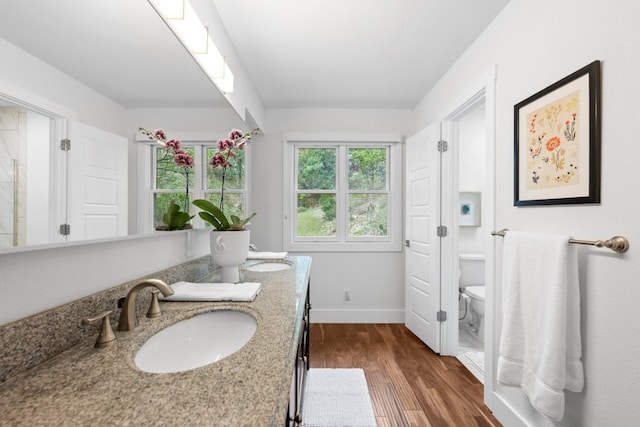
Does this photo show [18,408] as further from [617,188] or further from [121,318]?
[617,188]

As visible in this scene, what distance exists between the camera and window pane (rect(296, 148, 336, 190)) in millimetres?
3164

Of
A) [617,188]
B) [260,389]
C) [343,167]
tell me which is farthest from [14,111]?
[343,167]

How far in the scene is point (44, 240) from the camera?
653 mm

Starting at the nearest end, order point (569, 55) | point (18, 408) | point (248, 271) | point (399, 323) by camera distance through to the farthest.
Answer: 1. point (18, 408)
2. point (569, 55)
3. point (248, 271)
4. point (399, 323)

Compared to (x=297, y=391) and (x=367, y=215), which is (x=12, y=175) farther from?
(x=367, y=215)

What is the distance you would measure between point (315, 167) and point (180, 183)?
6.64ft

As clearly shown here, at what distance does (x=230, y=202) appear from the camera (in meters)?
1.77

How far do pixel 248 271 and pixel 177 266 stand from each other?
1.39 ft

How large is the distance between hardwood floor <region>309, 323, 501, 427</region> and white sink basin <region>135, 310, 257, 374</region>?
4.04 feet

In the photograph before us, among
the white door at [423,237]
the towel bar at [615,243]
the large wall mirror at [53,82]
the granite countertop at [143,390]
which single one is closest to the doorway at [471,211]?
the white door at [423,237]

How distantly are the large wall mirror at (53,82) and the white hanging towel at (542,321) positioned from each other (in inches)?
65.9

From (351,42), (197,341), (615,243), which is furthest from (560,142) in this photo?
(197,341)

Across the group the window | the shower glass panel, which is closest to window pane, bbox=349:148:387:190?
the window

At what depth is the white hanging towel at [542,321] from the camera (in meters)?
1.12
